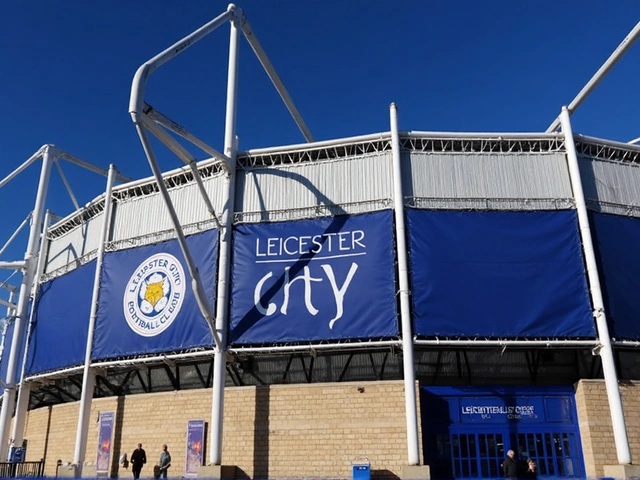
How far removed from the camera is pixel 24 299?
27734 mm

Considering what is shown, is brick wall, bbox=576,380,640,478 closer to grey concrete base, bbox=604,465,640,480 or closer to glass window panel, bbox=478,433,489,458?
grey concrete base, bbox=604,465,640,480

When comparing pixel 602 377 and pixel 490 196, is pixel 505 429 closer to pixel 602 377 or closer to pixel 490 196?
pixel 602 377

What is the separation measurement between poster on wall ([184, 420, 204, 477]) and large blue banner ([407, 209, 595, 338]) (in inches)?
318

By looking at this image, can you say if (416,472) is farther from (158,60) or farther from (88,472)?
(158,60)

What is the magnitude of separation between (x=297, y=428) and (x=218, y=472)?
2.75 m

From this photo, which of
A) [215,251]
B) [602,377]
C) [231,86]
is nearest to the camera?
[602,377]

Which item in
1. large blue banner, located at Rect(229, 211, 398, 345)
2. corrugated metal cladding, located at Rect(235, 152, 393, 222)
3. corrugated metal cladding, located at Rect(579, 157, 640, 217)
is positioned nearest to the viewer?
large blue banner, located at Rect(229, 211, 398, 345)

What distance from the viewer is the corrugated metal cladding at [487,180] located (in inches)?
798

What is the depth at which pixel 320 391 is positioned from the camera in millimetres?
18734

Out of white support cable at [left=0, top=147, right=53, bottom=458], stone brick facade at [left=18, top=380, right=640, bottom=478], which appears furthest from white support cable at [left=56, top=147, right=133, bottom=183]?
stone brick facade at [left=18, top=380, right=640, bottom=478]

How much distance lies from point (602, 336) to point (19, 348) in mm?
24590

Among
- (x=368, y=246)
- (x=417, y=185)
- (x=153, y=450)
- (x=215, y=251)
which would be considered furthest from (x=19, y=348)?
(x=417, y=185)

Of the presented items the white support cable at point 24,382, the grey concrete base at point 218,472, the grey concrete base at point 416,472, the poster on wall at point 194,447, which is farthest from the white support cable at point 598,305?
the white support cable at point 24,382

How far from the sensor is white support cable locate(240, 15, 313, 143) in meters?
23.8
